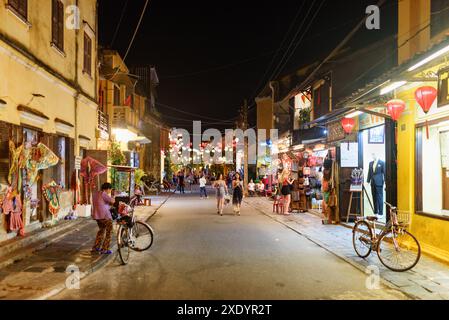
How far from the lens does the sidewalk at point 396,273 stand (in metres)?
7.29

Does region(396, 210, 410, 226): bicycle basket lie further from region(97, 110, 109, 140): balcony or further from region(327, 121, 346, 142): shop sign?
region(97, 110, 109, 140): balcony

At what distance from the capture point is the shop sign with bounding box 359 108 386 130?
43.6 feet

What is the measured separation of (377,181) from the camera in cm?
1455

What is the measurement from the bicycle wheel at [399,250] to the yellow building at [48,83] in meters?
8.88

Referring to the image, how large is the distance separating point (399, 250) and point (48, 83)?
11249 millimetres

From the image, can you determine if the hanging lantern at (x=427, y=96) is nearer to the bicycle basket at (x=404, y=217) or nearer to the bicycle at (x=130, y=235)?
the bicycle basket at (x=404, y=217)

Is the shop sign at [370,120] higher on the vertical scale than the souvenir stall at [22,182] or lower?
higher

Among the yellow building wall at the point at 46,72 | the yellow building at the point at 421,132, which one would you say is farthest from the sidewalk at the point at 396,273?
the yellow building wall at the point at 46,72

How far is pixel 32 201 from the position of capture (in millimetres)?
12609

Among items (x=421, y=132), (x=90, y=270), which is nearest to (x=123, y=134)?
(x=90, y=270)

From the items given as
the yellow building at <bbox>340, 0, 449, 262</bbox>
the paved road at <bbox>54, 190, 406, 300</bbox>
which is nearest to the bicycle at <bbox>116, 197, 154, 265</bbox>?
the paved road at <bbox>54, 190, 406, 300</bbox>

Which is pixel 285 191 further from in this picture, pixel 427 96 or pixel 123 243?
pixel 123 243
